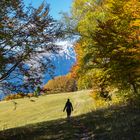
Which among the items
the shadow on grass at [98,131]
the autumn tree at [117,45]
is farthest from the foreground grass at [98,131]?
the autumn tree at [117,45]

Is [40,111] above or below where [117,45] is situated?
below

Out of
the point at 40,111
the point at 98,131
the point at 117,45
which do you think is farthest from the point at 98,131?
the point at 40,111

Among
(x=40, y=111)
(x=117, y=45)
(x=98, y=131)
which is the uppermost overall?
(x=117, y=45)

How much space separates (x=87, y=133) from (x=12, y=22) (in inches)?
316

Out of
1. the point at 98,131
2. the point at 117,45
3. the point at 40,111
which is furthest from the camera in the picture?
the point at 40,111

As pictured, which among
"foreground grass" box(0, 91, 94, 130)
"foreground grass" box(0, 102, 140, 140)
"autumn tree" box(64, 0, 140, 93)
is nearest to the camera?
"foreground grass" box(0, 102, 140, 140)

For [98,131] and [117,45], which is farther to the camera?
[117,45]

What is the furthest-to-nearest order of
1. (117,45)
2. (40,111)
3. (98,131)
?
(40,111), (117,45), (98,131)

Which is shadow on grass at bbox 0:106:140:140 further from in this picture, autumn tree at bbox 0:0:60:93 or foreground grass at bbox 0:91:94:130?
foreground grass at bbox 0:91:94:130

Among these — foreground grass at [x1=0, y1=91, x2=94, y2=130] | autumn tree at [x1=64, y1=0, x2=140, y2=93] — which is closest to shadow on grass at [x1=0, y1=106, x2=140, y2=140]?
autumn tree at [x1=64, y1=0, x2=140, y2=93]

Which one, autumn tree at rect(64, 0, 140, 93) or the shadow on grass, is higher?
autumn tree at rect(64, 0, 140, 93)

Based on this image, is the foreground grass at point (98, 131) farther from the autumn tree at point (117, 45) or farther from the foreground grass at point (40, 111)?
the foreground grass at point (40, 111)

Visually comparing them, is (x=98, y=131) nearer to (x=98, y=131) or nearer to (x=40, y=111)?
(x=98, y=131)

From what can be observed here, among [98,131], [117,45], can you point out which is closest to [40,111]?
[117,45]
